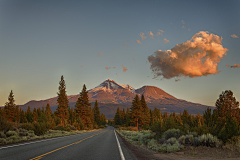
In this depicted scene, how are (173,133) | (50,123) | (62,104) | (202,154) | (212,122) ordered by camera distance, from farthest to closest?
1. (62,104)
2. (50,123)
3. (173,133)
4. (212,122)
5. (202,154)

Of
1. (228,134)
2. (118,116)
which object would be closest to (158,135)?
(228,134)

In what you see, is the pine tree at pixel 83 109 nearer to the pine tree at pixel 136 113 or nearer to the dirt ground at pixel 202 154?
the pine tree at pixel 136 113

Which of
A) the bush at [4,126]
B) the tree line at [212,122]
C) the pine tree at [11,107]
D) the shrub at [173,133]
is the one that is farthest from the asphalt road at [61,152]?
the pine tree at [11,107]

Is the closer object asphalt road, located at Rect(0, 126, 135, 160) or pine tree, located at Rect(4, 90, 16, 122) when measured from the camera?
asphalt road, located at Rect(0, 126, 135, 160)

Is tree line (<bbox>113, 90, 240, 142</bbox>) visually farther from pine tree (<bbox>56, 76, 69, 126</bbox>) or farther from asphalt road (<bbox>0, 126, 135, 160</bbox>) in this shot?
pine tree (<bbox>56, 76, 69, 126</bbox>)

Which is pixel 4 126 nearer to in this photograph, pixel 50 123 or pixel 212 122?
pixel 50 123

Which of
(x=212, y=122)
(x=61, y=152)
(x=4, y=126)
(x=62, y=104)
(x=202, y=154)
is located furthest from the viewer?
(x=62, y=104)

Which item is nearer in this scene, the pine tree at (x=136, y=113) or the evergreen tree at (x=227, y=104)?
the evergreen tree at (x=227, y=104)

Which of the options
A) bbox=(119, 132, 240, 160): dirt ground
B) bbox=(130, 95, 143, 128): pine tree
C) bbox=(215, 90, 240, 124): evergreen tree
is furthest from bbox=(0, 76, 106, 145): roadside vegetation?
bbox=(215, 90, 240, 124): evergreen tree

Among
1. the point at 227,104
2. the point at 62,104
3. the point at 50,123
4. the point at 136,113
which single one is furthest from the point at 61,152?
the point at 136,113

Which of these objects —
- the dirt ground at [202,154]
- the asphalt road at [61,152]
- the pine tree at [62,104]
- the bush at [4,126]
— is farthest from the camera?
the pine tree at [62,104]

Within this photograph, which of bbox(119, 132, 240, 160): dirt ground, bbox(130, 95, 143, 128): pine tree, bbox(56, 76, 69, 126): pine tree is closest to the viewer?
bbox(119, 132, 240, 160): dirt ground

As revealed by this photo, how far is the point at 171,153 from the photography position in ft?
33.7

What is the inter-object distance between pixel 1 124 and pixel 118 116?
10133cm
